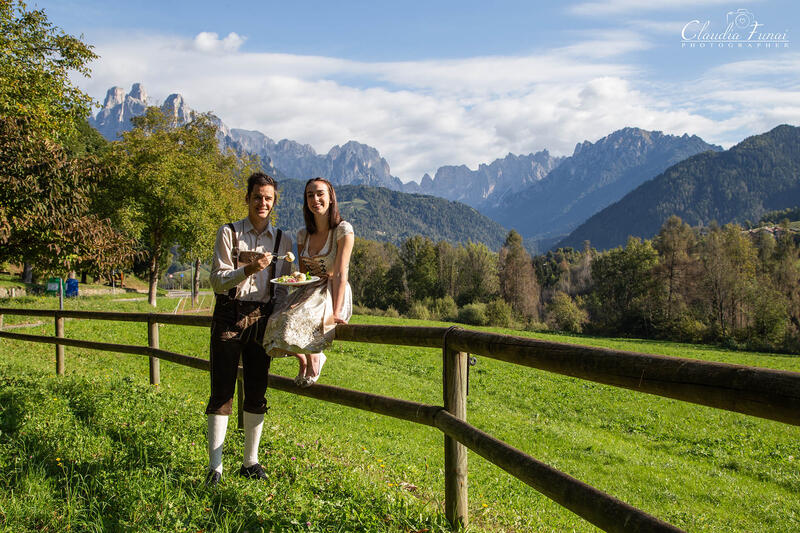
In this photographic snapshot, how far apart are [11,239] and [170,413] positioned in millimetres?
4992

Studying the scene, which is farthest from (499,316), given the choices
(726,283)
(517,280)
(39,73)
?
(39,73)

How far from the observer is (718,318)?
51656 mm

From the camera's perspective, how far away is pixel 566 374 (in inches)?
93.3

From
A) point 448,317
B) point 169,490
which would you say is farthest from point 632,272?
point 169,490

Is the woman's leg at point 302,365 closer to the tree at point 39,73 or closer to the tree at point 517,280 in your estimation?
the tree at point 39,73

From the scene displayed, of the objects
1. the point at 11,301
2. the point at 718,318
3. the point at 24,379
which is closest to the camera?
the point at 24,379

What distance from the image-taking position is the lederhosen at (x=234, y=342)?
384 cm

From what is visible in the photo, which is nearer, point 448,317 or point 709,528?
point 709,528

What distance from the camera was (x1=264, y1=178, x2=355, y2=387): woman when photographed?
3543mm

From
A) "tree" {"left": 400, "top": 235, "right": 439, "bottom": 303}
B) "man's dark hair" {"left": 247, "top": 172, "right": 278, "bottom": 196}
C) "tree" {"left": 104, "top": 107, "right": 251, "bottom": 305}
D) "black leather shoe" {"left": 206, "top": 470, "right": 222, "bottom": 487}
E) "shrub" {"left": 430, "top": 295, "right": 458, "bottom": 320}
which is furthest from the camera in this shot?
"tree" {"left": 400, "top": 235, "right": 439, "bottom": 303}

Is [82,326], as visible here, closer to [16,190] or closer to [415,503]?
[16,190]

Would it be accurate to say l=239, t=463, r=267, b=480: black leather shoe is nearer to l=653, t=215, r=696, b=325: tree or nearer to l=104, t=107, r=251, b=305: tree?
l=104, t=107, r=251, b=305: tree

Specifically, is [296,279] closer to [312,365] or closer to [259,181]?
[312,365]

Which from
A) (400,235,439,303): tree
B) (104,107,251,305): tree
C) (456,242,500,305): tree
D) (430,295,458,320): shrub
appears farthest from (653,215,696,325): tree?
(104,107,251,305): tree
